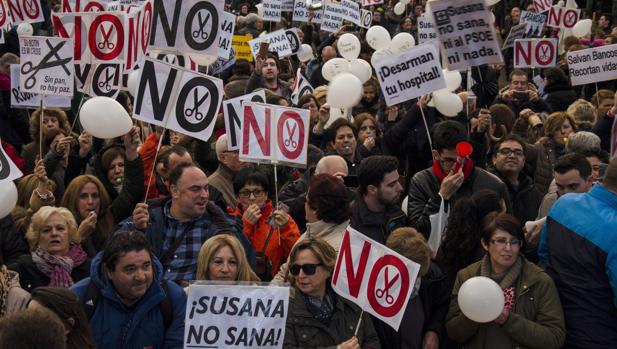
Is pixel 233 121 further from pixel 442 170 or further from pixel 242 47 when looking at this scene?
pixel 242 47

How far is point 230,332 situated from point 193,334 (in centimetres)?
18

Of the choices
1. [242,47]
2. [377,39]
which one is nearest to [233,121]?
[377,39]

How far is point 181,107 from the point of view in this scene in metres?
7.49

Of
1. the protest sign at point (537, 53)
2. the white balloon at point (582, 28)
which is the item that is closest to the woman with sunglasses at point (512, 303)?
the protest sign at point (537, 53)

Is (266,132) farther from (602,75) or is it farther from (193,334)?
(602,75)

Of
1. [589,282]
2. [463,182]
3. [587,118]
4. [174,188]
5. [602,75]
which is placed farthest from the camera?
[602,75]

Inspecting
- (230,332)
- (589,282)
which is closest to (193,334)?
(230,332)

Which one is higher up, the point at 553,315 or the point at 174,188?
the point at 174,188

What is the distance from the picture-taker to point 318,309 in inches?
219

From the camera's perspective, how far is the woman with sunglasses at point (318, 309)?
215 inches

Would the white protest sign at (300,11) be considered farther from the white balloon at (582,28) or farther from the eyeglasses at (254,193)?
the eyeglasses at (254,193)

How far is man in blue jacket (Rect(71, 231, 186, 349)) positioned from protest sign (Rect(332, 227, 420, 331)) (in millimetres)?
861

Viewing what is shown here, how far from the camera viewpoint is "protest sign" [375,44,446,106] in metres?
9.02

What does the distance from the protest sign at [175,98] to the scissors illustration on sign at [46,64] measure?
2139 millimetres
